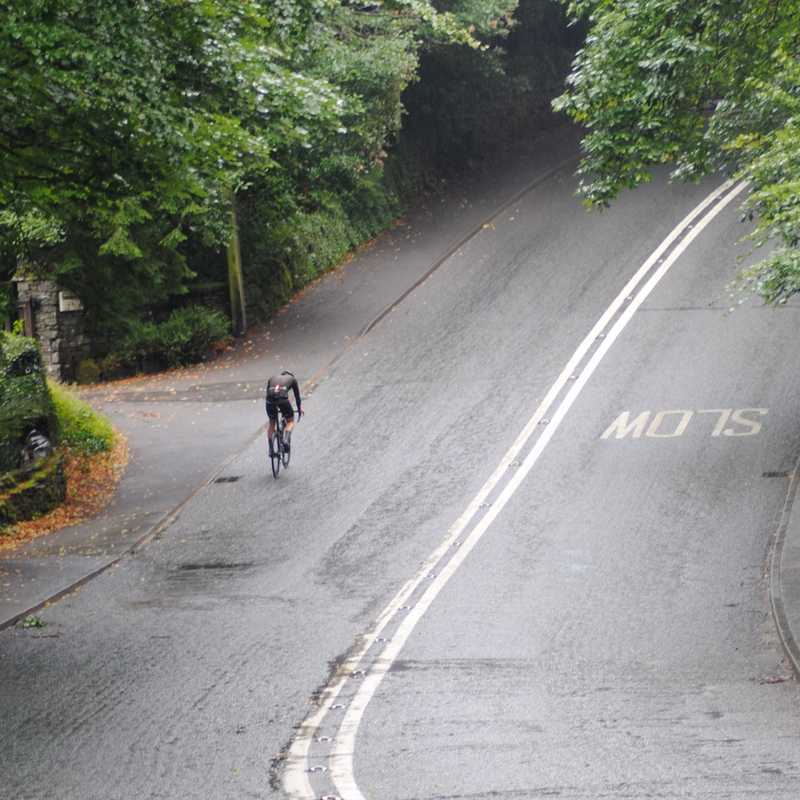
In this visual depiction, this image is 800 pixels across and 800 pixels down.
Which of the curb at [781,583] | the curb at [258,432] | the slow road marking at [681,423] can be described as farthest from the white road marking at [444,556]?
the curb at [258,432]

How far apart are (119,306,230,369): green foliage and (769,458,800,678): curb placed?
45.4 ft

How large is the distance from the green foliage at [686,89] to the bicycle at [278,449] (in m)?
6.02

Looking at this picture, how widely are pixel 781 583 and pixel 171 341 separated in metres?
16.9

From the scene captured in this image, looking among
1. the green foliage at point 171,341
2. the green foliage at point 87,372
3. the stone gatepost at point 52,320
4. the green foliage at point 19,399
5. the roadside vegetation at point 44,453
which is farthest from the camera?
the green foliage at point 171,341

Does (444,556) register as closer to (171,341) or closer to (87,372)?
(171,341)

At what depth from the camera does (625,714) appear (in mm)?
10164

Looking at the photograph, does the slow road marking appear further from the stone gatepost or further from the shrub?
the stone gatepost

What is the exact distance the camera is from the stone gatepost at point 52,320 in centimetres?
2731

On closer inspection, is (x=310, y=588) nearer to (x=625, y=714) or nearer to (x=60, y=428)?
(x=625, y=714)

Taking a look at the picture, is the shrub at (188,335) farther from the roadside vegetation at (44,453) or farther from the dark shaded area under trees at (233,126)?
the roadside vegetation at (44,453)

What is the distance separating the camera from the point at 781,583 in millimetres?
13945

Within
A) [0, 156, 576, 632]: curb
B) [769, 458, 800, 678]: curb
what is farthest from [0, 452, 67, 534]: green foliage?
[769, 458, 800, 678]: curb

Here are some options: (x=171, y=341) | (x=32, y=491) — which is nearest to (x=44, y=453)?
(x=32, y=491)

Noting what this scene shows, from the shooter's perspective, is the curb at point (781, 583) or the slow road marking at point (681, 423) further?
the slow road marking at point (681, 423)
